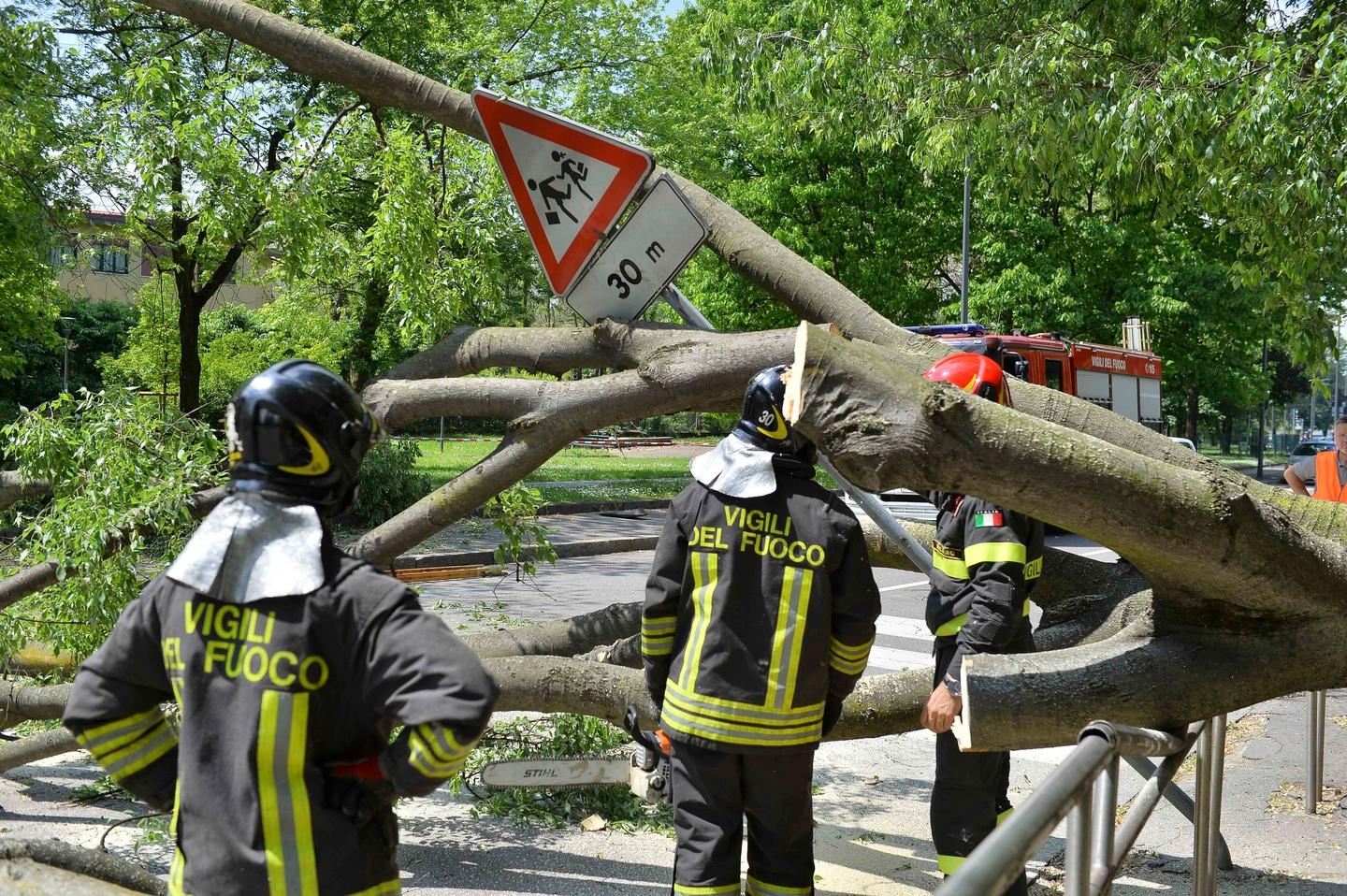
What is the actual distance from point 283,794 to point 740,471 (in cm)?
172

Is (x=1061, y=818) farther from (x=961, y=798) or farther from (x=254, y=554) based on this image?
(x=961, y=798)

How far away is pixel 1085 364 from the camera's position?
18.8 m

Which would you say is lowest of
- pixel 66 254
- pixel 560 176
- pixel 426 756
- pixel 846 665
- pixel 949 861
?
pixel 949 861

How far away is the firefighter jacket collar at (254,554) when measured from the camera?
202 centimetres

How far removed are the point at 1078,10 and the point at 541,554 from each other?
6.16 m

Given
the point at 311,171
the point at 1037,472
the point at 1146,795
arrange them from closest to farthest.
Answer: the point at 1037,472, the point at 1146,795, the point at 311,171

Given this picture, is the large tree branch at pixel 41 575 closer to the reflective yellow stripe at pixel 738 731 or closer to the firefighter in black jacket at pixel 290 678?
the reflective yellow stripe at pixel 738 731

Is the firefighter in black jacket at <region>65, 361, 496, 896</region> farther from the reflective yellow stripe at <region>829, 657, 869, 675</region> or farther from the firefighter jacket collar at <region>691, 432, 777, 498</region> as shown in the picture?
the reflective yellow stripe at <region>829, 657, 869, 675</region>

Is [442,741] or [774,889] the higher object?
[442,741]

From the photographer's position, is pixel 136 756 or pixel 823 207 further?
pixel 823 207

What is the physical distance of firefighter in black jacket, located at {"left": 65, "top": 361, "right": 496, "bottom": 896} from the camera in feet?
6.44

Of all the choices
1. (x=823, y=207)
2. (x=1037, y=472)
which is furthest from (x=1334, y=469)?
(x=823, y=207)

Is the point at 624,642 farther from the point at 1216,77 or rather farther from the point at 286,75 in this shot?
the point at 286,75

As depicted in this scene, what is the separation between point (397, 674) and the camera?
1949mm
